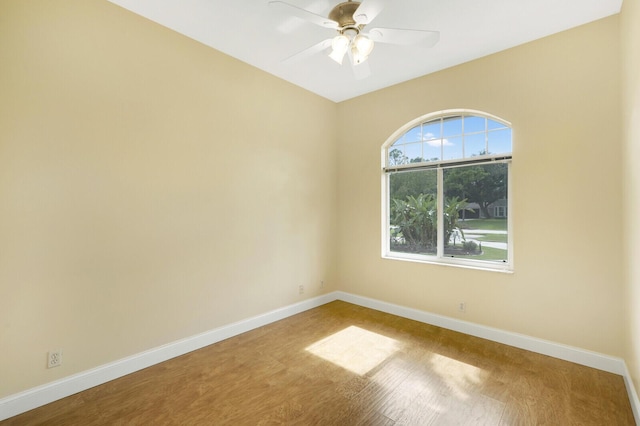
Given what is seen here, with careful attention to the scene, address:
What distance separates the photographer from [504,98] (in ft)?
9.78

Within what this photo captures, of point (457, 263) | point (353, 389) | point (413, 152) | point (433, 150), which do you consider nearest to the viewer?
point (353, 389)

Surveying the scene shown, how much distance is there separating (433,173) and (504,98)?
3.57 ft

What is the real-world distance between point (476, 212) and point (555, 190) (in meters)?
0.78

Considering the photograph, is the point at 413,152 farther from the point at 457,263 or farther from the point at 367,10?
the point at 367,10

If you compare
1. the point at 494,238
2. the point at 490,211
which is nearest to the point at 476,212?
the point at 490,211

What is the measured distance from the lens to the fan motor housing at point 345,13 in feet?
6.35

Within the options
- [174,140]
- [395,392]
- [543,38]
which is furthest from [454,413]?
[543,38]

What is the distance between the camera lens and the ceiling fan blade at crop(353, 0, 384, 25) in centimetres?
168

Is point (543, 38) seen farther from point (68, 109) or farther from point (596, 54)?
point (68, 109)

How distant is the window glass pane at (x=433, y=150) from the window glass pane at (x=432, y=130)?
0.06m

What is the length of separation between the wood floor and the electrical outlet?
0.27 m

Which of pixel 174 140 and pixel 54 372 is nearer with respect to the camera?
pixel 54 372

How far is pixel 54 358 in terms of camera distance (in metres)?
2.08

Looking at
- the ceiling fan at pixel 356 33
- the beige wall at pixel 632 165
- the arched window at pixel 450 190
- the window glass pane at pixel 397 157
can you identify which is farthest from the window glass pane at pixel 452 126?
the ceiling fan at pixel 356 33
